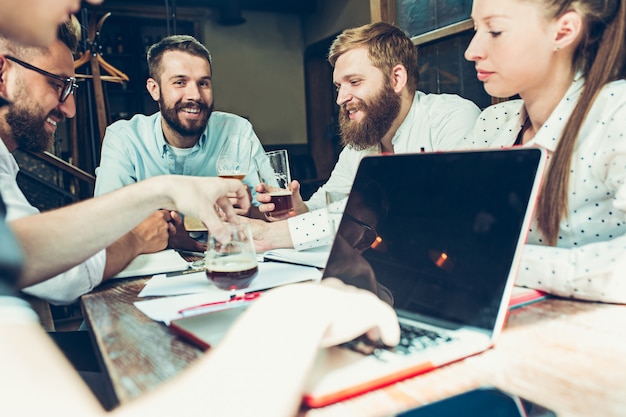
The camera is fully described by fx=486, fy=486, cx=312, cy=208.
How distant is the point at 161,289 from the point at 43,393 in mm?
650

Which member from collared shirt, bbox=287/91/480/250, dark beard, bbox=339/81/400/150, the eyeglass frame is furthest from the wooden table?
dark beard, bbox=339/81/400/150

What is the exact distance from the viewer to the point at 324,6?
6438 millimetres

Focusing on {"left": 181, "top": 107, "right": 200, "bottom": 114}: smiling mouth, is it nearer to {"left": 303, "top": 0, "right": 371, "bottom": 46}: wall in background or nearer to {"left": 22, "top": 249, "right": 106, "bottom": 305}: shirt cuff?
{"left": 22, "top": 249, "right": 106, "bottom": 305}: shirt cuff

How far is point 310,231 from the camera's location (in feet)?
4.42

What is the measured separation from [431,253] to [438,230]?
0.04 metres

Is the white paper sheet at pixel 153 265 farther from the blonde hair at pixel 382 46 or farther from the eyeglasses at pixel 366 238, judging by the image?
the blonde hair at pixel 382 46

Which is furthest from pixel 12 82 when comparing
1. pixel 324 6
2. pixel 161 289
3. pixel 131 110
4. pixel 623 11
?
pixel 324 6

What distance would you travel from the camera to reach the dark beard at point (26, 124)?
173 centimetres

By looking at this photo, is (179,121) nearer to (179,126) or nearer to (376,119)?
(179,126)

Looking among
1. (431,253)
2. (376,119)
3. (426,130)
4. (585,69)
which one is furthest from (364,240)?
(376,119)

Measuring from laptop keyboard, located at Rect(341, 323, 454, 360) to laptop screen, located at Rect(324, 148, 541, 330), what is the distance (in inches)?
2.0

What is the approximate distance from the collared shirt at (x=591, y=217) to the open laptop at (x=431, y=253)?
0.27 m

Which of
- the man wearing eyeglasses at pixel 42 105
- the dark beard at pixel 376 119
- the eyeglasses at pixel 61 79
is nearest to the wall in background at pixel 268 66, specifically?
the dark beard at pixel 376 119

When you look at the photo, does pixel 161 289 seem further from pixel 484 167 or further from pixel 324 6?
pixel 324 6
